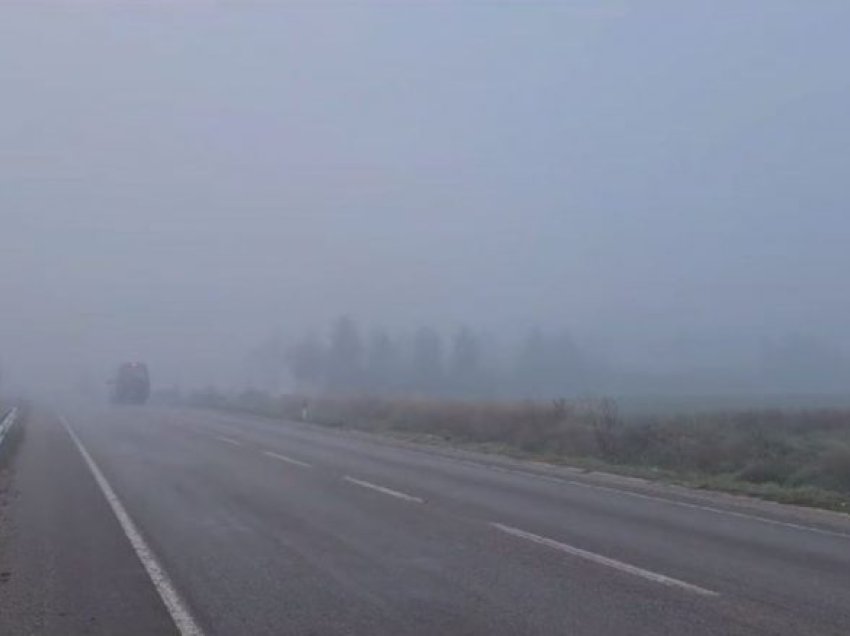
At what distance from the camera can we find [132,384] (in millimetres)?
94938

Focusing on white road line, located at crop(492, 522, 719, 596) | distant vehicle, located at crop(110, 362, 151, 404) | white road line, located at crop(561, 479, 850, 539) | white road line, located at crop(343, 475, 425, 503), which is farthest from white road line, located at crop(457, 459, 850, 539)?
distant vehicle, located at crop(110, 362, 151, 404)

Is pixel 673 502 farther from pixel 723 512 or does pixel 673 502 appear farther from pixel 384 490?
pixel 384 490

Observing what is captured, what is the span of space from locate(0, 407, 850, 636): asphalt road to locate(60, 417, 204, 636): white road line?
0.13 ft

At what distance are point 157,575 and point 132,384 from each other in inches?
3319

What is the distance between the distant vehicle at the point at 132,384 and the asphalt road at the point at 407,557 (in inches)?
2774

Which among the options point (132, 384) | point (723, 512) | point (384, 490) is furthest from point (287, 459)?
point (132, 384)

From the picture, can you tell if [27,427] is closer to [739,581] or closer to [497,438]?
[497,438]

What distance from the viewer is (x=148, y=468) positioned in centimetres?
2791

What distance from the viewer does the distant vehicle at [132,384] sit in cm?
9500

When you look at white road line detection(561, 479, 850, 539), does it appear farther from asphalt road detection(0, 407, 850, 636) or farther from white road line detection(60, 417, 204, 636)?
white road line detection(60, 417, 204, 636)

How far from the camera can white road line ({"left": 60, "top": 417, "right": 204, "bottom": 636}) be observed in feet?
33.6

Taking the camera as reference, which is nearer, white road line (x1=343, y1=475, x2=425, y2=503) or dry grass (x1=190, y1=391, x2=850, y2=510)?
white road line (x1=343, y1=475, x2=425, y2=503)

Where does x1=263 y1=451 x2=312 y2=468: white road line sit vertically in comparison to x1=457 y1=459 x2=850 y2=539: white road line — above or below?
above

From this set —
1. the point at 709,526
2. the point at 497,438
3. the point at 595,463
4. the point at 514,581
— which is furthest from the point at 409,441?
the point at 514,581
